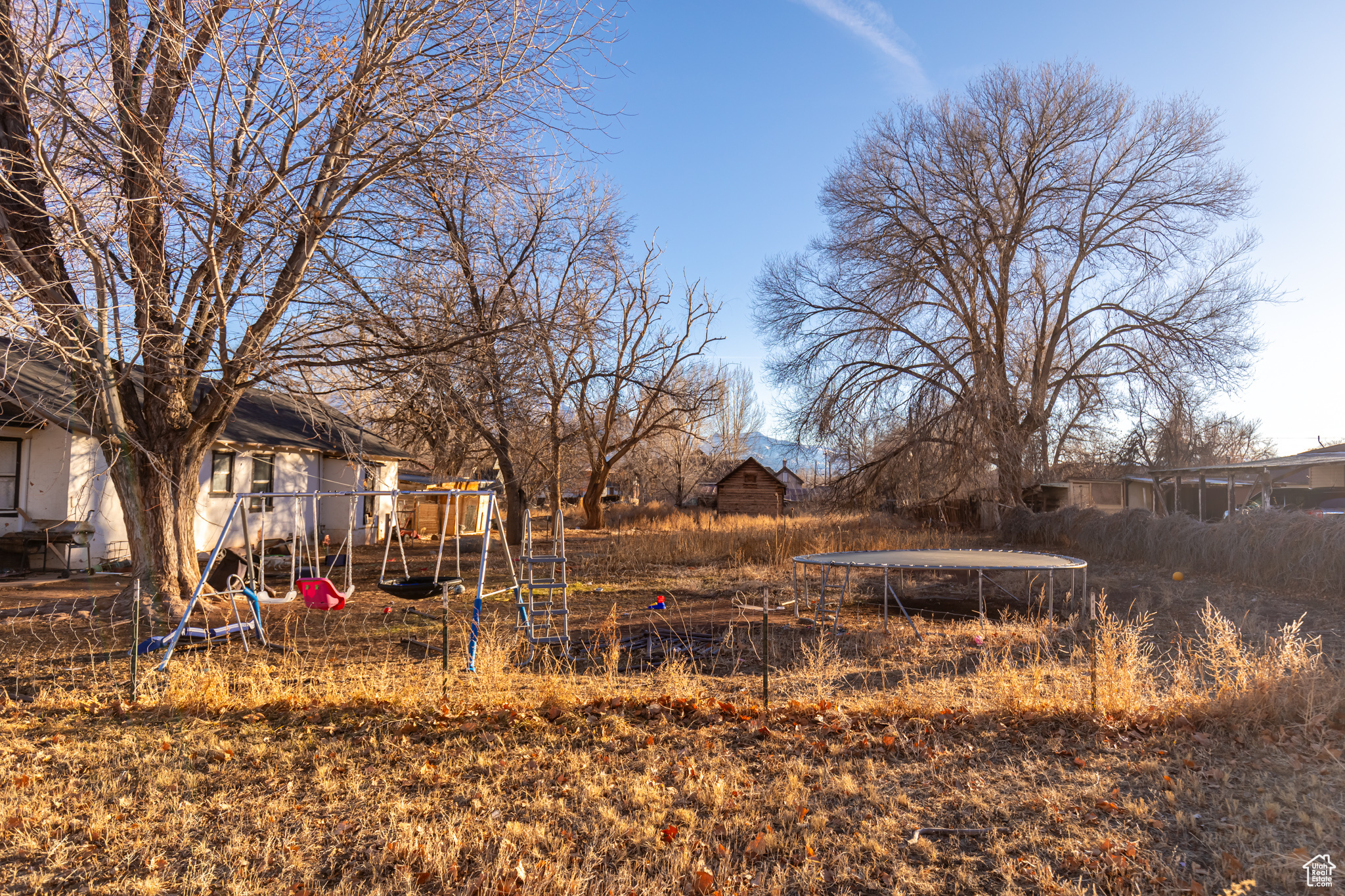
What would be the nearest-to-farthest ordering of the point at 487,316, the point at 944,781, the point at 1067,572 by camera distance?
the point at 944,781 → the point at 487,316 → the point at 1067,572

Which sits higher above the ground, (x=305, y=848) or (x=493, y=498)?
(x=493, y=498)

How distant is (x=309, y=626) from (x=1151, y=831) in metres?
9.45

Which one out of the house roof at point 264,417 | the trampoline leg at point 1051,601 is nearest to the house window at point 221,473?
the house roof at point 264,417

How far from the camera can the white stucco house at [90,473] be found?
1145 cm

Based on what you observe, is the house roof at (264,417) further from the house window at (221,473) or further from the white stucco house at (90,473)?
the house window at (221,473)

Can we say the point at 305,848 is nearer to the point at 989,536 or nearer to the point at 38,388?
the point at 38,388

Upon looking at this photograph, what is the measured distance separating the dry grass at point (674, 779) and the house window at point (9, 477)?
32.9 feet

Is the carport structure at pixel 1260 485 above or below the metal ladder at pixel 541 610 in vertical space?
above

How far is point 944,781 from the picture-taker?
4.34 m

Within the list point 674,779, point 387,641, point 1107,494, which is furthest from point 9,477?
point 1107,494

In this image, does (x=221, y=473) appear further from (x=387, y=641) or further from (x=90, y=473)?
(x=387, y=641)

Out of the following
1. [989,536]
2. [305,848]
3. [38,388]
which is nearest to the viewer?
[305,848]

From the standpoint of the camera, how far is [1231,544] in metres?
14.3

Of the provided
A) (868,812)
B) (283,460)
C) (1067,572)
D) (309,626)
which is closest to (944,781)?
(868,812)
